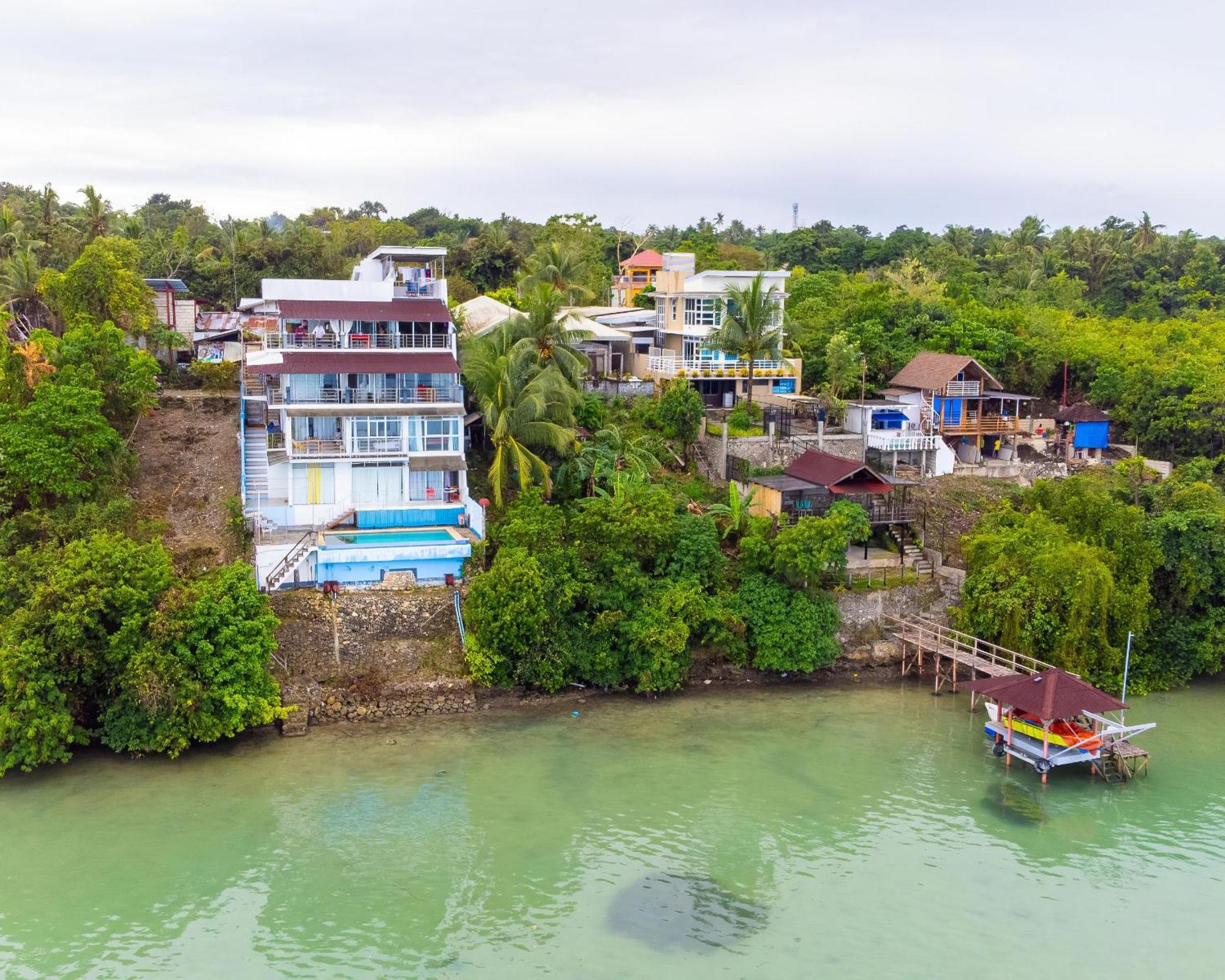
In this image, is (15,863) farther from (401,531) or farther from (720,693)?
(720,693)

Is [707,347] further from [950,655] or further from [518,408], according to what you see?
[950,655]

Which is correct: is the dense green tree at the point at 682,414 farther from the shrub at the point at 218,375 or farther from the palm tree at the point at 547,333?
the shrub at the point at 218,375

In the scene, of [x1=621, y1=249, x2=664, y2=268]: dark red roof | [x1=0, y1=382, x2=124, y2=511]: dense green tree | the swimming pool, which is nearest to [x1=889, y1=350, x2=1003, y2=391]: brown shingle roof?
[x1=621, y1=249, x2=664, y2=268]: dark red roof

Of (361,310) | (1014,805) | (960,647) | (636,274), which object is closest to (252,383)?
(361,310)

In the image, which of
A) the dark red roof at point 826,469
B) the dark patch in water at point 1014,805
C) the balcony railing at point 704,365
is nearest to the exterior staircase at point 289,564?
the dark red roof at point 826,469

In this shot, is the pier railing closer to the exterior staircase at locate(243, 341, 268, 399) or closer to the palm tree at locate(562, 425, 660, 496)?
the palm tree at locate(562, 425, 660, 496)
